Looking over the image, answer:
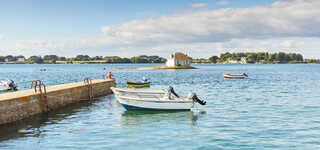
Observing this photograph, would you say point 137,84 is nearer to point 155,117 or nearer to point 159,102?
point 159,102

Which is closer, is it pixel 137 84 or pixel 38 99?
pixel 38 99

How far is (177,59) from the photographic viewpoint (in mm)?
123250

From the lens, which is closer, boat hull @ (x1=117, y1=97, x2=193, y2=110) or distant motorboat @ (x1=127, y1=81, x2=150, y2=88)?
boat hull @ (x1=117, y1=97, x2=193, y2=110)

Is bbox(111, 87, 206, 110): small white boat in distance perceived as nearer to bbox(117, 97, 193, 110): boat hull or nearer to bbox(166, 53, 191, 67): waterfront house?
bbox(117, 97, 193, 110): boat hull

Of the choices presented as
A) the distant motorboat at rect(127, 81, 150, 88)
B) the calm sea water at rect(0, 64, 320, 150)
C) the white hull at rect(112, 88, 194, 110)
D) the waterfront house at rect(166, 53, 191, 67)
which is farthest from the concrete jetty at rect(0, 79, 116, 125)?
the waterfront house at rect(166, 53, 191, 67)

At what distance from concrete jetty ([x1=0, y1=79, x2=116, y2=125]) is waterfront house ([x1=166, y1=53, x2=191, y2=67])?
91453 millimetres

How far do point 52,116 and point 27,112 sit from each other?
1.82 metres

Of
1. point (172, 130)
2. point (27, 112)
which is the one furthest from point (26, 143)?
point (172, 130)

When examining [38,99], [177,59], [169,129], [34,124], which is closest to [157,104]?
[169,129]

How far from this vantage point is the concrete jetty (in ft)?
53.9

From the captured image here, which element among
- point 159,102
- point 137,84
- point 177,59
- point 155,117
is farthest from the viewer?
point 177,59

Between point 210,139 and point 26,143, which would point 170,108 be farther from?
point 26,143

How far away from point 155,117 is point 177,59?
10453 centimetres

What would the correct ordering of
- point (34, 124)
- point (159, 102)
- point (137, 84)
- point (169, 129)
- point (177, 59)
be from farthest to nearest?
point (177, 59)
point (137, 84)
point (159, 102)
point (34, 124)
point (169, 129)
